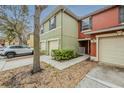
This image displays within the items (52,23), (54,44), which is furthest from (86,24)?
(54,44)

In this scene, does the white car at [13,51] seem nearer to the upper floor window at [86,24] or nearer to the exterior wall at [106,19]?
the upper floor window at [86,24]

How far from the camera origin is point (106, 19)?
9.85 m

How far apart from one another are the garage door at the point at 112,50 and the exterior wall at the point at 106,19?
74.9 inches

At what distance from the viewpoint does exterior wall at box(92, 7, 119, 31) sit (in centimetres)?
918

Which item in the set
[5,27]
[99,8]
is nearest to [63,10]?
[99,8]

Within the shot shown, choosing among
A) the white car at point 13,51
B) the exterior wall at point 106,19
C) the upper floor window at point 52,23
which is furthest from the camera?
the white car at point 13,51

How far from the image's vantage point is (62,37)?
38.4ft

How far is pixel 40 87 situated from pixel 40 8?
5.23 m

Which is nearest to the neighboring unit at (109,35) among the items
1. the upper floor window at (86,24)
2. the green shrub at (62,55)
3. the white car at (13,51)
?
the upper floor window at (86,24)

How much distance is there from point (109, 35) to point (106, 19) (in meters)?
2.49

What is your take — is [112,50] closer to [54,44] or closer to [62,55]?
[62,55]

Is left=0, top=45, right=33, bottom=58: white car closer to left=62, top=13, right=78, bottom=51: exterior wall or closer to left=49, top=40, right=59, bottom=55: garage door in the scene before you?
left=49, top=40, right=59, bottom=55: garage door

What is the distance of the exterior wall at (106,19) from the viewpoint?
30.1 feet
